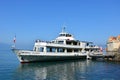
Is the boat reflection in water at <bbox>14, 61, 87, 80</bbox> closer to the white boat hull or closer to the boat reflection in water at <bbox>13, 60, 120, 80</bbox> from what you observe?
the boat reflection in water at <bbox>13, 60, 120, 80</bbox>

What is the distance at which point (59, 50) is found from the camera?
6031 cm

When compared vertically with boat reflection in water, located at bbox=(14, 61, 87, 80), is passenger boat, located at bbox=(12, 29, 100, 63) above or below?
above

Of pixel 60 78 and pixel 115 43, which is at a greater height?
pixel 115 43

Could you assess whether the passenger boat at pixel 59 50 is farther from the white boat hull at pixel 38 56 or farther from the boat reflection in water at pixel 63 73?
the boat reflection in water at pixel 63 73

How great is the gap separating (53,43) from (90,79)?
83.0 feet

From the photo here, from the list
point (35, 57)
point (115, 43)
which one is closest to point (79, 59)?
point (35, 57)

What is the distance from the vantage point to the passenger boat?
51553mm

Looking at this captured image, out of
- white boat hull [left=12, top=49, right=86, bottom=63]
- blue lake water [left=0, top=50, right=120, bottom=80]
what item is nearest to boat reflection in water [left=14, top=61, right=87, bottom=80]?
blue lake water [left=0, top=50, right=120, bottom=80]

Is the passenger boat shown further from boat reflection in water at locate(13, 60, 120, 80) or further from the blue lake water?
boat reflection in water at locate(13, 60, 120, 80)

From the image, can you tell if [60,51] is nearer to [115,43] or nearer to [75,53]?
[75,53]

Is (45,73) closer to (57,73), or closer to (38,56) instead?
(57,73)

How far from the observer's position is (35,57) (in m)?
52.7

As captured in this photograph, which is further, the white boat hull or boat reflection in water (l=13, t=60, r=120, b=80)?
the white boat hull

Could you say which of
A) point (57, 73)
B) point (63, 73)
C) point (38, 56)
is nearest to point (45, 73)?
point (57, 73)
